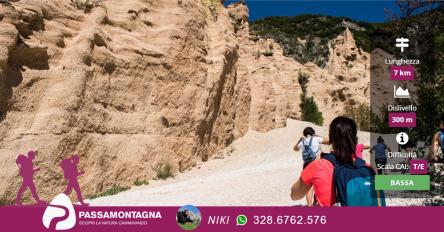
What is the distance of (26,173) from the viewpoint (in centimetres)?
907

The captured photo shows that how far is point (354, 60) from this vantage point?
43.5m

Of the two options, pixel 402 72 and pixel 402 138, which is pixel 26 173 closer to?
pixel 402 138

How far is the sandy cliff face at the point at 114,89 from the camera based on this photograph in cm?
991

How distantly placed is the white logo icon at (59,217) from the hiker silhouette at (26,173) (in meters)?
3.24

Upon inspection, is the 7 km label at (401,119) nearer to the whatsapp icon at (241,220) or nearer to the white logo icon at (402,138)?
the white logo icon at (402,138)

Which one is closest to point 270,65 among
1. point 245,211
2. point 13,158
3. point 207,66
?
point 207,66

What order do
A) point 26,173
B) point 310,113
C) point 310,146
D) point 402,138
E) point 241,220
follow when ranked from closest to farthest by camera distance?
point 241,220 → point 402,138 → point 310,146 → point 26,173 → point 310,113

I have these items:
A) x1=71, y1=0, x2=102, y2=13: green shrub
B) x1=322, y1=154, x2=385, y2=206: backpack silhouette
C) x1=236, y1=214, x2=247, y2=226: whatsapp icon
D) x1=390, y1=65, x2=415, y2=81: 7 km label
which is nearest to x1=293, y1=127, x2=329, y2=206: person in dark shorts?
x1=390, y1=65, x2=415, y2=81: 7 km label

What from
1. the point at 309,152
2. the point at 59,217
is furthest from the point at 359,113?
the point at 59,217

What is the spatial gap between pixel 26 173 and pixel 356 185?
742 centimetres

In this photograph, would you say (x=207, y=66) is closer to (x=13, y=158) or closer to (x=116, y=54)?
(x=116, y=54)

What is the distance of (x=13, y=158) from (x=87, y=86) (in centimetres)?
273

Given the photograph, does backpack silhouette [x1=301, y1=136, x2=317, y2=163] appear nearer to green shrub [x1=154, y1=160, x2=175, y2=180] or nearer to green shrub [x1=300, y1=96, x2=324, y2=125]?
green shrub [x1=154, y1=160, x2=175, y2=180]

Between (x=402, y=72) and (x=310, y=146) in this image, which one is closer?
(x=402, y=72)
